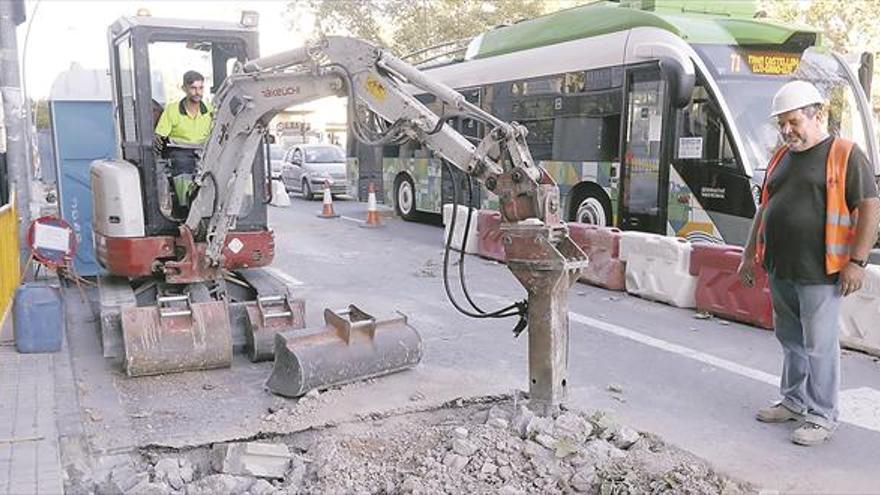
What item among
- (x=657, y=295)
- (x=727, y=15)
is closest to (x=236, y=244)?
(x=657, y=295)

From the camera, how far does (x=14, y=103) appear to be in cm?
779

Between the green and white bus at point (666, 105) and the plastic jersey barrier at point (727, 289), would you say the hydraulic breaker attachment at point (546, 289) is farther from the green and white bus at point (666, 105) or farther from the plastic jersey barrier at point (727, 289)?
the green and white bus at point (666, 105)

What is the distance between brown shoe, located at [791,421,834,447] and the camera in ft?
15.2

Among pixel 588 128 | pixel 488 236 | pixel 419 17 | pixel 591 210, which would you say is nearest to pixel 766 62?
pixel 588 128

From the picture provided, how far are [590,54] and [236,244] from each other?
623cm

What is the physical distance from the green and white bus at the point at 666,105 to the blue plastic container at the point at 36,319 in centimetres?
438

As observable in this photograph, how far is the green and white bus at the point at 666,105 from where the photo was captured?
918 centimetres

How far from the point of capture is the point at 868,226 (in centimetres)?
440

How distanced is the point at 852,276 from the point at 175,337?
4695 millimetres

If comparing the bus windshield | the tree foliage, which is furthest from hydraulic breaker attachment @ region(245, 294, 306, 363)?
the tree foliage

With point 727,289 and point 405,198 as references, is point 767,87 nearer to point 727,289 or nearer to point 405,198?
point 727,289

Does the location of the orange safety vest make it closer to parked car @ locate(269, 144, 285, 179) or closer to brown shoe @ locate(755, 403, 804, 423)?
brown shoe @ locate(755, 403, 804, 423)

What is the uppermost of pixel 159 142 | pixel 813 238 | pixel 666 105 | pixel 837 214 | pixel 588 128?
pixel 666 105

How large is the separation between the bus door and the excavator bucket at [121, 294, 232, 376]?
6.07 m
